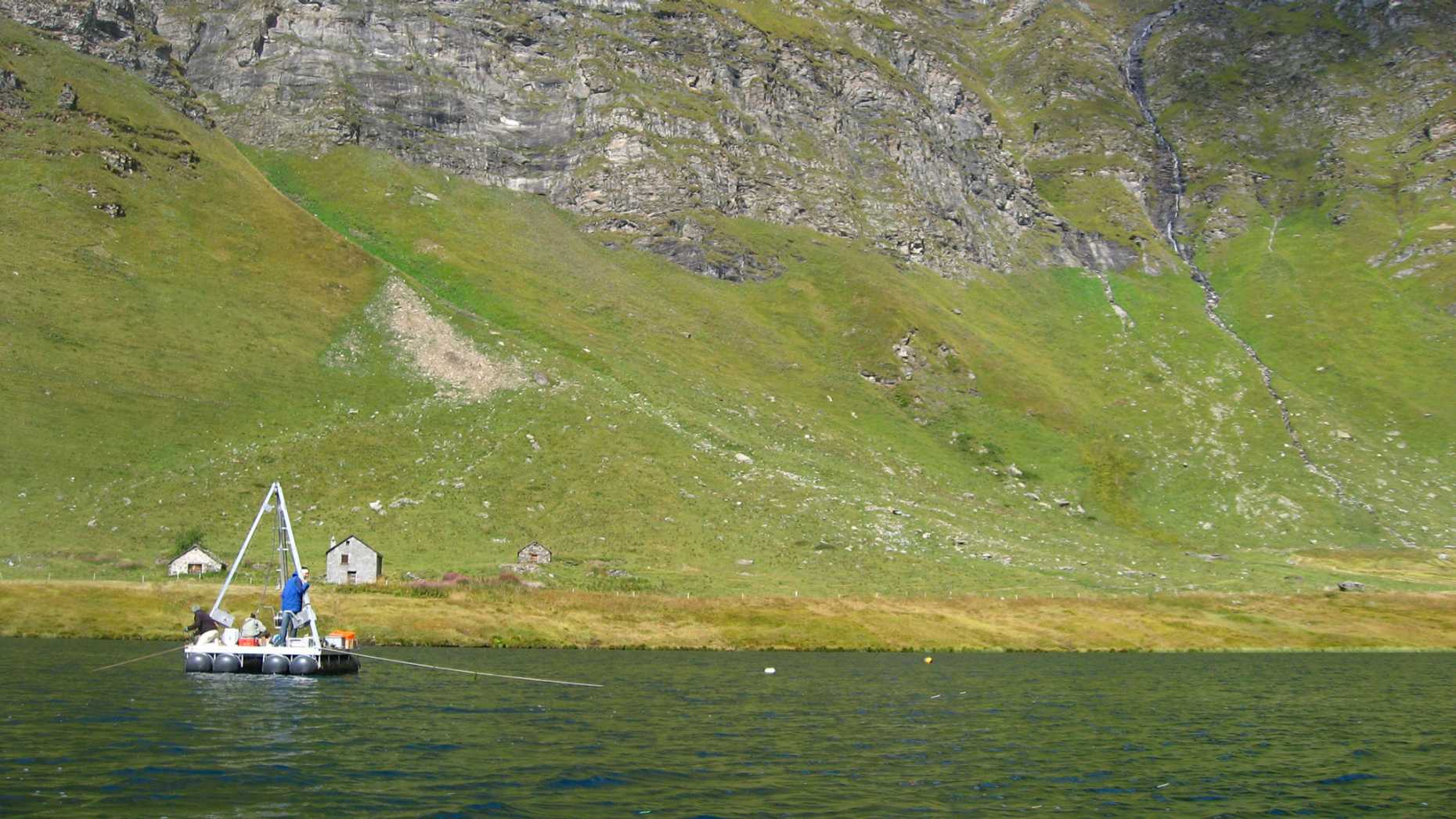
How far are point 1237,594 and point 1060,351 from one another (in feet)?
319

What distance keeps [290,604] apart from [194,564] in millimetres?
39396

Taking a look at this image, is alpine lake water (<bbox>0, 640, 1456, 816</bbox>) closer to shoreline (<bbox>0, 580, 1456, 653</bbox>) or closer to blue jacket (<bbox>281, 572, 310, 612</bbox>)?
blue jacket (<bbox>281, 572, 310, 612</bbox>)

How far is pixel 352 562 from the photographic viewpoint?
3509 inches

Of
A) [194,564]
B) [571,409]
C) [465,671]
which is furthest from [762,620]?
[571,409]

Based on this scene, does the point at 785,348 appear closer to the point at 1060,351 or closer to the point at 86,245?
the point at 1060,351

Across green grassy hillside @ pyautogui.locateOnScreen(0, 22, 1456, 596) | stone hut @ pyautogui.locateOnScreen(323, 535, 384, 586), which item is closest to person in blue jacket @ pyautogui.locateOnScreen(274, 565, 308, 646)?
stone hut @ pyautogui.locateOnScreen(323, 535, 384, 586)

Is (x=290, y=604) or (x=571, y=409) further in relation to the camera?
(x=571, y=409)

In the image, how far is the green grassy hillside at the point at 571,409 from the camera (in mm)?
104375

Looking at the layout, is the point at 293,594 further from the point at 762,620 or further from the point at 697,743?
the point at 762,620

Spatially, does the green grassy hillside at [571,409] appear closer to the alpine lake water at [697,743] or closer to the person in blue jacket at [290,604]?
the person in blue jacket at [290,604]

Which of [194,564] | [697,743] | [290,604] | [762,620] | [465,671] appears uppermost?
[194,564]

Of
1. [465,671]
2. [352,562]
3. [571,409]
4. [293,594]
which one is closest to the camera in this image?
[293,594]

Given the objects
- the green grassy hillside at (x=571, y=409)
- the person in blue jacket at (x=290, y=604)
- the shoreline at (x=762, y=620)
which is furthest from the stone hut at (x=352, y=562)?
the person in blue jacket at (x=290, y=604)

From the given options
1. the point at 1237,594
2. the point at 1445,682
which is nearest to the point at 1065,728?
the point at 1445,682
